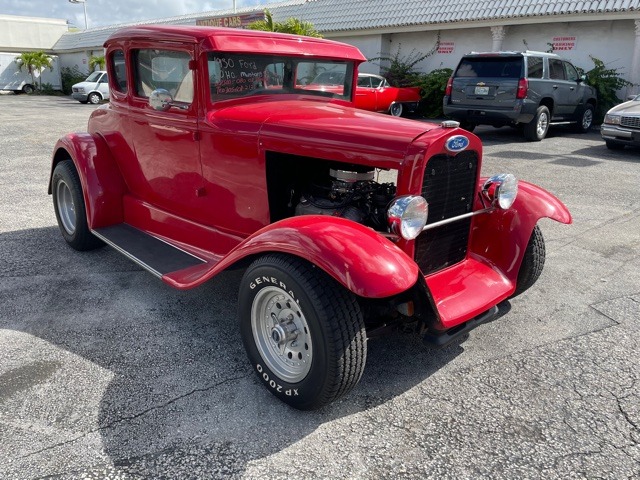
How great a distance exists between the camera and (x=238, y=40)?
3613 mm

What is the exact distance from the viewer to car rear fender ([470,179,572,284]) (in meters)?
3.50

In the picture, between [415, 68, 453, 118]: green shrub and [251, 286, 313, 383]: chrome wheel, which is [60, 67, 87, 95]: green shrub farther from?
[251, 286, 313, 383]: chrome wheel

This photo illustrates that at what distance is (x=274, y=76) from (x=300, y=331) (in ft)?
6.76

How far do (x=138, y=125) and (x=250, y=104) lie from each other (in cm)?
109

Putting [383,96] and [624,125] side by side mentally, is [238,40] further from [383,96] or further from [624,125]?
[383,96]

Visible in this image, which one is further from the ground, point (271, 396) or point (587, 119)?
point (587, 119)

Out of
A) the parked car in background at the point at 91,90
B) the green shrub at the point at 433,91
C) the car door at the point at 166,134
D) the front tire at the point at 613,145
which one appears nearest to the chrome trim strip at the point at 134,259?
the car door at the point at 166,134

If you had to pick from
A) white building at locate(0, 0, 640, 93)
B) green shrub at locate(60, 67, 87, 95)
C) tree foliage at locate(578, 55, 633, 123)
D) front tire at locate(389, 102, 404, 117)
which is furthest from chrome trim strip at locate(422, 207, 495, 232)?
green shrub at locate(60, 67, 87, 95)

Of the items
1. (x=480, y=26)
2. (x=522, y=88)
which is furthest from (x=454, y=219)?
(x=480, y=26)

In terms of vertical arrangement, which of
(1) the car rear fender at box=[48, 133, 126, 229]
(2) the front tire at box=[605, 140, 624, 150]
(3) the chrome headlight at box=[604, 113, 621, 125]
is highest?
(1) the car rear fender at box=[48, 133, 126, 229]

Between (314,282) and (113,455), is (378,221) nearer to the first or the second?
(314,282)

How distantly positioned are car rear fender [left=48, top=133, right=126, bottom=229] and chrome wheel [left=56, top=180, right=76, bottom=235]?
470 mm

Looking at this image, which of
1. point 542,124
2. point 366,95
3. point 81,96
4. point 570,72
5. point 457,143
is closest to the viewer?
point 457,143

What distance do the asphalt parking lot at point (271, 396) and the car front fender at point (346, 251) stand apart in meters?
0.77
